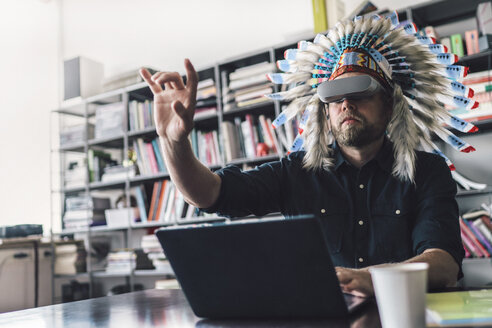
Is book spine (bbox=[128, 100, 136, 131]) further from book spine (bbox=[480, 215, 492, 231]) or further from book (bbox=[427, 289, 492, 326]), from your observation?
book (bbox=[427, 289, 492, 326])

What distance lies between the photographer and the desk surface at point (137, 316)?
2.16ft

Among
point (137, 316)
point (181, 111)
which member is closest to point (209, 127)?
point (181, 111)

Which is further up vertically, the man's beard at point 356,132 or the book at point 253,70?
the book at point 253,70

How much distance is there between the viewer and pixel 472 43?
2.46 metres

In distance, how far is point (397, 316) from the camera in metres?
0.51

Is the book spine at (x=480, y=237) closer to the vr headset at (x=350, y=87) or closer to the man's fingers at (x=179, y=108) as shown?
the vr headset at (x=350, y=87)

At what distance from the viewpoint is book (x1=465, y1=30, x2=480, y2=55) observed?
245 centimetres

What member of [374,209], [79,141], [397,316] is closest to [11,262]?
[79,141]

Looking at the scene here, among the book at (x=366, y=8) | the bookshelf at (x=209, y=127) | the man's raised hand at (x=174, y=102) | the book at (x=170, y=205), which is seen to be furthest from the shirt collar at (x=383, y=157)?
the book at (x=170, y=205)

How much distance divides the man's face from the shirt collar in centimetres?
5

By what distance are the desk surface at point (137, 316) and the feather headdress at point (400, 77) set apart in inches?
30.2

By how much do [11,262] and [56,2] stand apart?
266 centimetres

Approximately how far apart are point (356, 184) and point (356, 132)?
168mm

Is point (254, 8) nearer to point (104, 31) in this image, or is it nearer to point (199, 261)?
point (104, 31)
